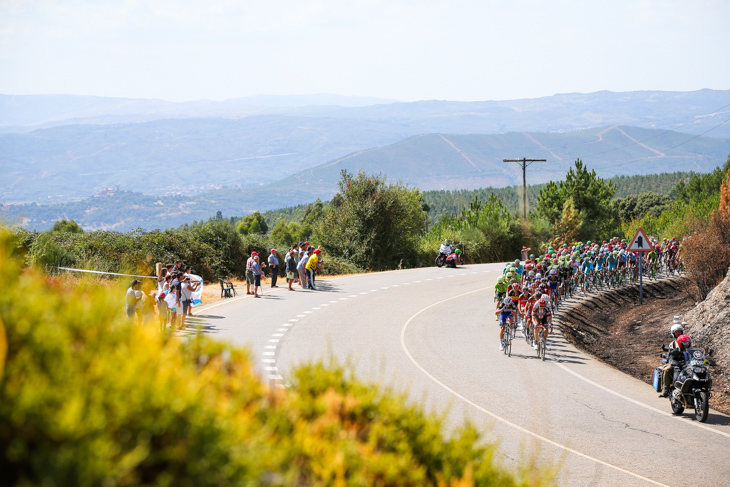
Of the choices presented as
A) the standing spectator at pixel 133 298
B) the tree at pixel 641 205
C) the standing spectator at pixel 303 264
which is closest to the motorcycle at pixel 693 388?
the standing spectator at pixel 133 298

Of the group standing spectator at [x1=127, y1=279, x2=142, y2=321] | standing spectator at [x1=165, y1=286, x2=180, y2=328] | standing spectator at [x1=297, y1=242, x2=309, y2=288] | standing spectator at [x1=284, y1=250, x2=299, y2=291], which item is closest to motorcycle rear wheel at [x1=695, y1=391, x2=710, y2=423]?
standing spectator at [x1=127, y1=279, x2=142, y2=321]

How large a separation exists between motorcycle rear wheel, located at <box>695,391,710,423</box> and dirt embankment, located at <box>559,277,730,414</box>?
2.17 m

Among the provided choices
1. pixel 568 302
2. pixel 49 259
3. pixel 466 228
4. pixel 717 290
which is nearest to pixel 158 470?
pixel 49 259

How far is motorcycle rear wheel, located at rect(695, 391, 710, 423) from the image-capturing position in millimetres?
13125

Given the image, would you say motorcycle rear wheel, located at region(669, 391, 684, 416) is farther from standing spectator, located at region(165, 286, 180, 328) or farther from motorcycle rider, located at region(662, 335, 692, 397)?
standing spectator, located at region(165, 286, 180, 328)

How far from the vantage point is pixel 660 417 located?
524 inches

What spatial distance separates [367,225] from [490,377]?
95.6ft

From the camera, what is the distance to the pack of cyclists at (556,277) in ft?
59.7

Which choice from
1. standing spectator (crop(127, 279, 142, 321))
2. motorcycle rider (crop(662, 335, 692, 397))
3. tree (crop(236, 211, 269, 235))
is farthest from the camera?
tree (crop(236, 211, 269, 235))

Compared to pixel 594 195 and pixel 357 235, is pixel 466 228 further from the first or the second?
pixel 594 195

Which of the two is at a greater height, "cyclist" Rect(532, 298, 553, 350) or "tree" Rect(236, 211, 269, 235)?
"tree" Rect(236, 211, 269, 235)

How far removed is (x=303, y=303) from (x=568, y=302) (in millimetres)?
11573

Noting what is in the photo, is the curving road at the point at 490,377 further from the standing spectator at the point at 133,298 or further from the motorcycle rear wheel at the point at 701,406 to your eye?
the standing spectator at the point at 133,298

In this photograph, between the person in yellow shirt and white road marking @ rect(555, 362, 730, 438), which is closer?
white road marking @ rect(555, 362, 730, 438)
